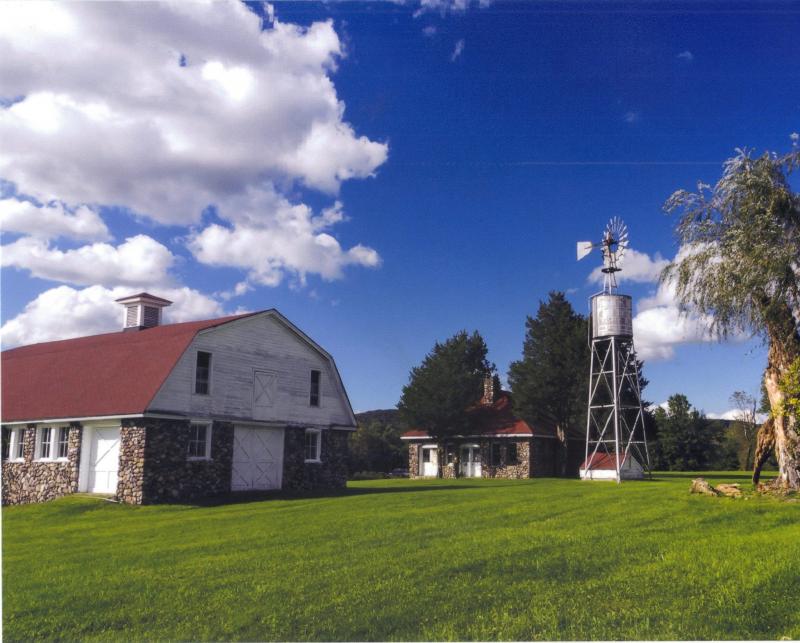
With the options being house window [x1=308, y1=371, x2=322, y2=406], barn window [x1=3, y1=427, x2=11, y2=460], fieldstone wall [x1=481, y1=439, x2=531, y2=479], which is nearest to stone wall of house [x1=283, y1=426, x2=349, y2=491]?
house window [x1=308, y1=371, x2=322, y2=406]

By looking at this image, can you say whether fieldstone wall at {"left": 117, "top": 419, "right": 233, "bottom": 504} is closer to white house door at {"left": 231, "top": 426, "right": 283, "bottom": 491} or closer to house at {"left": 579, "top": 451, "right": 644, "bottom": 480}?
white house door at {"left": 231, "top": 426, "right": 283, "bottom": 491}

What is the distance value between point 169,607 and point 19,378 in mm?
→ 24955

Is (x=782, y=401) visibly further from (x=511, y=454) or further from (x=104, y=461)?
(x=511, y=454)

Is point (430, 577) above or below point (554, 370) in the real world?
below

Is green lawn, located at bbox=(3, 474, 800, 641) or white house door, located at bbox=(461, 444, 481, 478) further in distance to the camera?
white house door, located at bbox=(461, 444, 481, 478)

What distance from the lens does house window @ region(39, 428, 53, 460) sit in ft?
86.9

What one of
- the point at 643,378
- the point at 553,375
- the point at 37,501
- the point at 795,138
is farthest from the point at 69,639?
the point at 643,378

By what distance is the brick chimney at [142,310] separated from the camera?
31109 millimetres

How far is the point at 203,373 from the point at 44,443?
6349 millimetres

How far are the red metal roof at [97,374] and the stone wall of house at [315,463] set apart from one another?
5.43m

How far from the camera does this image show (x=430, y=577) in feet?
31.4

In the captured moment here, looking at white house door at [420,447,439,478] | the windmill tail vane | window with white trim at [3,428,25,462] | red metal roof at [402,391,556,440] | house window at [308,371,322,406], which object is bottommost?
white house door at [420,447,439,478]

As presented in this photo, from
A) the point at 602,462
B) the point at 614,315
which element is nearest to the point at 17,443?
the point at 614,315

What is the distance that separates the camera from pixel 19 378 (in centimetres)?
3016
